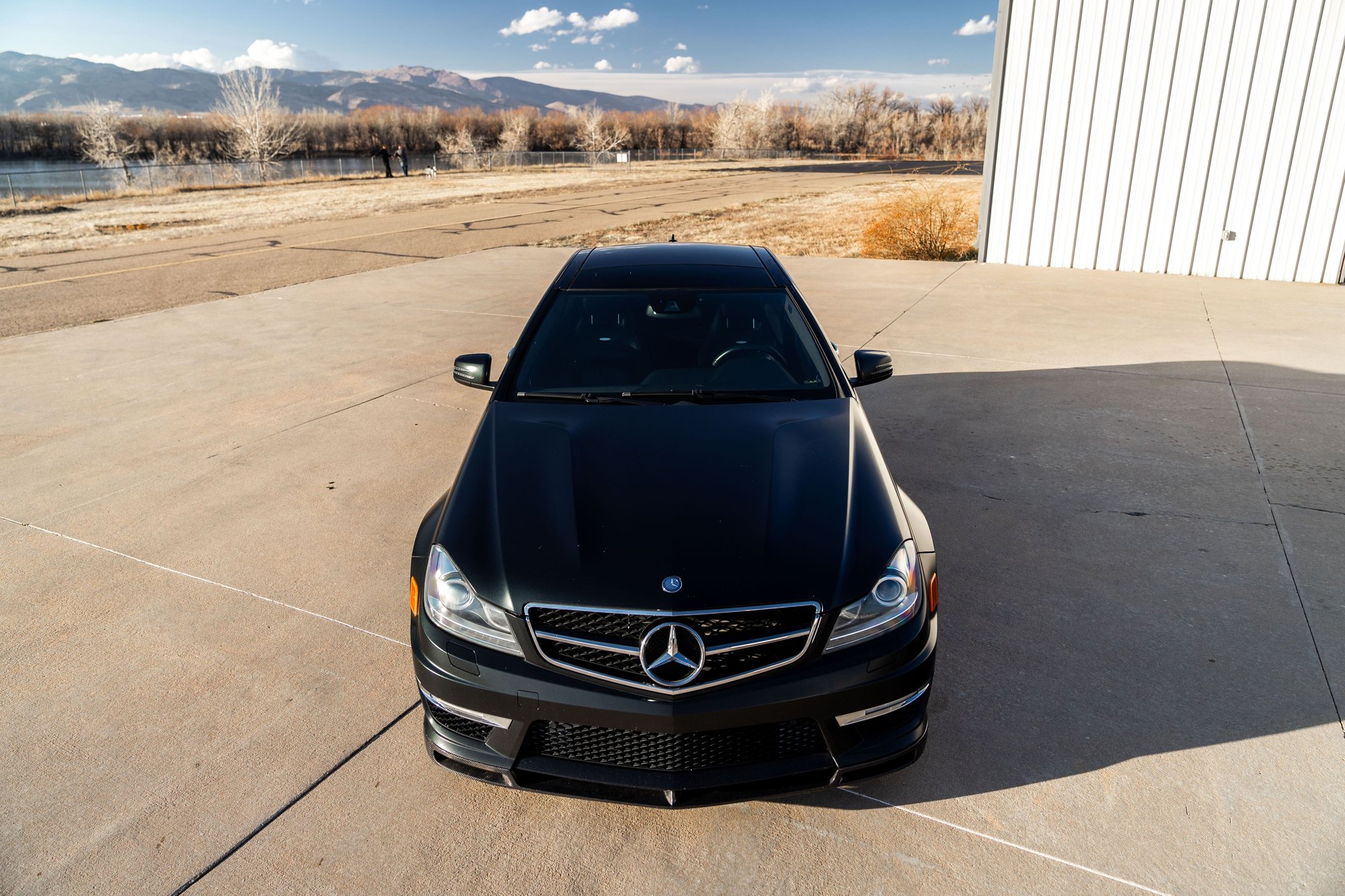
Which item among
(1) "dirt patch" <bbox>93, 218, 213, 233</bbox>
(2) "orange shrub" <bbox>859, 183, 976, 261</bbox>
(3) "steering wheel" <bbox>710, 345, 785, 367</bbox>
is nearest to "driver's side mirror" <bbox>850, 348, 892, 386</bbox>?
(3) "steering wheel" <bbox>710, 345, 785, 367</bbox>

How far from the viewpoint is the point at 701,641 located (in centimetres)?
243

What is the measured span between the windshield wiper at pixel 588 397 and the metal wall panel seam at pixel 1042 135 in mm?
12351

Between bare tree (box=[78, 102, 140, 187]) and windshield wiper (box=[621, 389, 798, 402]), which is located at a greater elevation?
bare tree (box=[78, 102, 140, 187])

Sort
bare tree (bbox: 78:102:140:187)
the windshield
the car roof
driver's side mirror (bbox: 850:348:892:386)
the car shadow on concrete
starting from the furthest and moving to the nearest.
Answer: bare tree (bbox: 78:102:140:187) < the car roof < driver's side mirror (bbox: 850:348:892:386) < the windshield < the car shadow on concrete

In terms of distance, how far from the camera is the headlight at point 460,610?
2541 millimetres

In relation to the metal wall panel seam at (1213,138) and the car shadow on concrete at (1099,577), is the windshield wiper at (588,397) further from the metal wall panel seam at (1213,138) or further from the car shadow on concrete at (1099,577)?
the metal wall panel seam at (1213,138)

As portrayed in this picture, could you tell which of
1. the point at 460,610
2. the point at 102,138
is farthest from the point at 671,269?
the point at 102,138

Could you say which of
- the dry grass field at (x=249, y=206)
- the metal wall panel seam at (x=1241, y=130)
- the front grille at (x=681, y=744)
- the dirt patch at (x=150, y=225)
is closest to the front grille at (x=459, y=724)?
the front grille at (x=681, y=744)

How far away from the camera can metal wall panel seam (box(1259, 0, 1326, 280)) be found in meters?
11.5

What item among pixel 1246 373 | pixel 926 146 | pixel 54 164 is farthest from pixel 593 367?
pixel 926 146

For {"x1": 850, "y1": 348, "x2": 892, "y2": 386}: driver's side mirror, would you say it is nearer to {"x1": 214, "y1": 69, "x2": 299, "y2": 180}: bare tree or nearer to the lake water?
the lake water

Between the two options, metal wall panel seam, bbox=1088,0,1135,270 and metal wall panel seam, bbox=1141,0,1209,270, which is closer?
metal wall panel seam, bbox=1141,0,1209,270

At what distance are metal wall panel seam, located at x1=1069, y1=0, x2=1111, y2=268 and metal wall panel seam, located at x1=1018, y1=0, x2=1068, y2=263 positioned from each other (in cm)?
40

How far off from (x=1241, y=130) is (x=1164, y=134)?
97 centimetres
